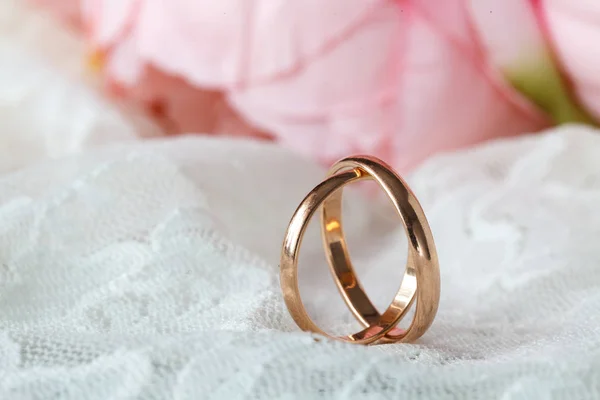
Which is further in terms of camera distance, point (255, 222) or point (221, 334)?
point (255, 222)

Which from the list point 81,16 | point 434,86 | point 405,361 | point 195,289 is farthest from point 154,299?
point 81,16

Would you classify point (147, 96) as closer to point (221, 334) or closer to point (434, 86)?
point (434, 86)

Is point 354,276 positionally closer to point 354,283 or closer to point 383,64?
point 354,283

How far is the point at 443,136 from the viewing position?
0.55 metres

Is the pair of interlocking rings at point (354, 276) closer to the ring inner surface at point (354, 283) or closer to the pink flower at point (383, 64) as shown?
the ring inner surface at point (354, 283)

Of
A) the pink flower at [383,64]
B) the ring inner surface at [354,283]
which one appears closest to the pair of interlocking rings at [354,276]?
the ring inner surface at [354,283]

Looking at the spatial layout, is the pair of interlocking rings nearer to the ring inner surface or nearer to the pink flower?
the ring inner surface

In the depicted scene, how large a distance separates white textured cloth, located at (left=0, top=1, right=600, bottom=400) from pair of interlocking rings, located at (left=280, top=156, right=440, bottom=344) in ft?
0.04

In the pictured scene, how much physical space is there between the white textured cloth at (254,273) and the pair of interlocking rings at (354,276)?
0.01 m

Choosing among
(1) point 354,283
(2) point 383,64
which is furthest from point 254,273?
(2) point 383,64

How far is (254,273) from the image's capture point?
1.21 ft

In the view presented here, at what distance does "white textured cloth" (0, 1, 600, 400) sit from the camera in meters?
0.27

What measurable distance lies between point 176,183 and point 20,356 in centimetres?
15

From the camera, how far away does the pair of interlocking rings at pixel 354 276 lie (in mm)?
309
